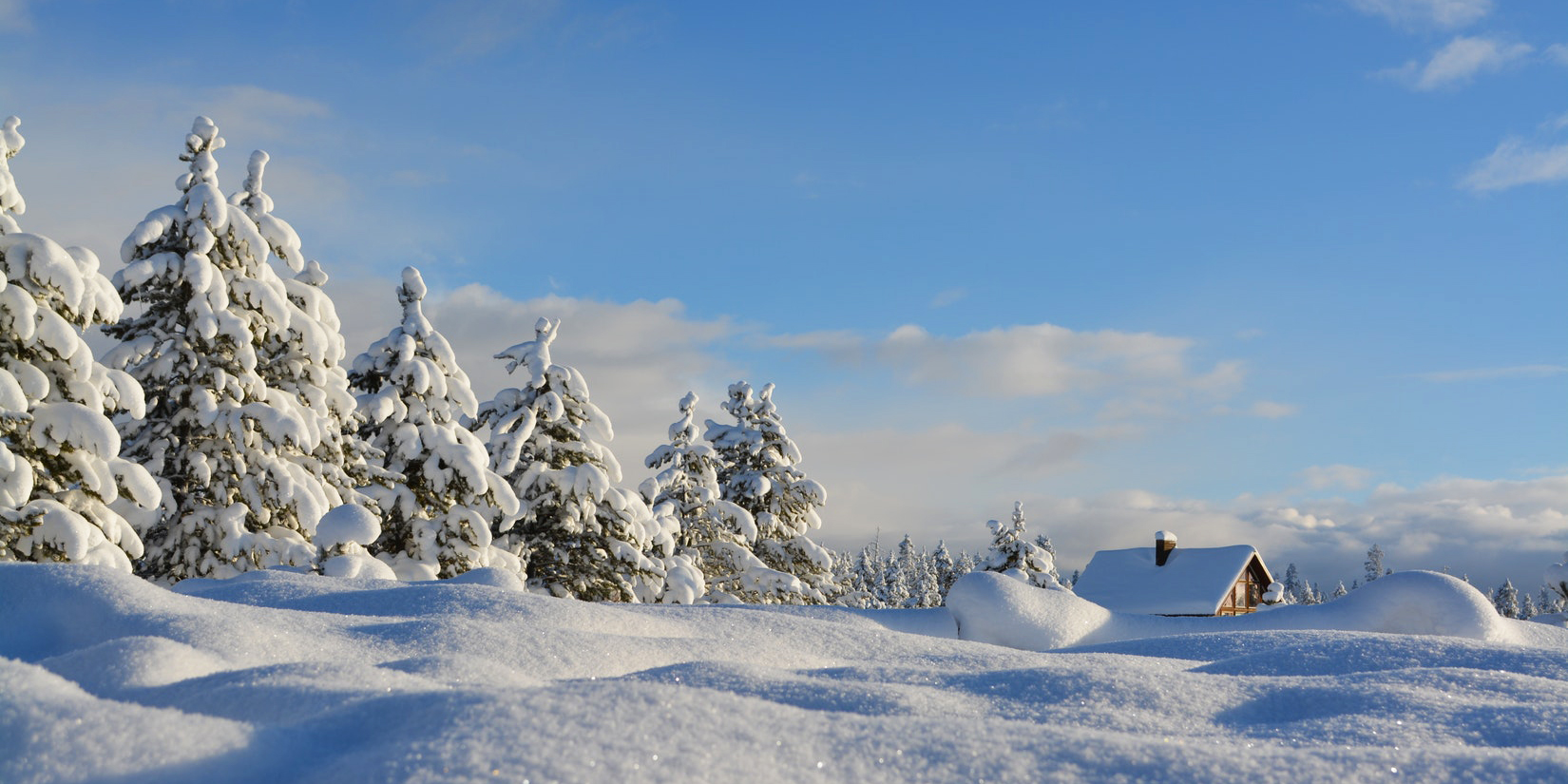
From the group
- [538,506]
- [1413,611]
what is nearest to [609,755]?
[1413,611]

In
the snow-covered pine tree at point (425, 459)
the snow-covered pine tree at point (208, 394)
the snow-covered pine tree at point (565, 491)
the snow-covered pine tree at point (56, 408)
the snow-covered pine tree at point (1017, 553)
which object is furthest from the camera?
the snow-covered pine tree at point (1017, 553)

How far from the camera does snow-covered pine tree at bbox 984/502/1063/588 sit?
32625 millimetres

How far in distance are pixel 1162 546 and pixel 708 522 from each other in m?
19.9

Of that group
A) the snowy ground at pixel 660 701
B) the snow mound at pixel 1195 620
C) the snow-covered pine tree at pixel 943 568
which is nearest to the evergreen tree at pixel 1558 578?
the snow mound at pixel 1195 620

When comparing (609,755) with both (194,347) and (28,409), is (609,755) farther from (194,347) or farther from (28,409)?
(194,347)

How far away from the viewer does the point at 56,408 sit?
11.8 meters

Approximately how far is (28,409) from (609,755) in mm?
13259

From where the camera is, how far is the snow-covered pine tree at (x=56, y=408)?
445 inches

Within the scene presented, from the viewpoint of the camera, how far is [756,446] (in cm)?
2669

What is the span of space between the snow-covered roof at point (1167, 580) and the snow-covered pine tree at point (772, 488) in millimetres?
11929

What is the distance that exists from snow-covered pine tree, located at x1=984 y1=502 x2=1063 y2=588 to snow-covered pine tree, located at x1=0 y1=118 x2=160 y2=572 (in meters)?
25.8

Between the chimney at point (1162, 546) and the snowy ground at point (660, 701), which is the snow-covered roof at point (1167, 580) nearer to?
the chimney at point (1162, 546)

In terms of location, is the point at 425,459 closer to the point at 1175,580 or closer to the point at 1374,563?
the point at 1175,580

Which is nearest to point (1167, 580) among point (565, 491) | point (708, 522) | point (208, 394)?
point (708, 522)
